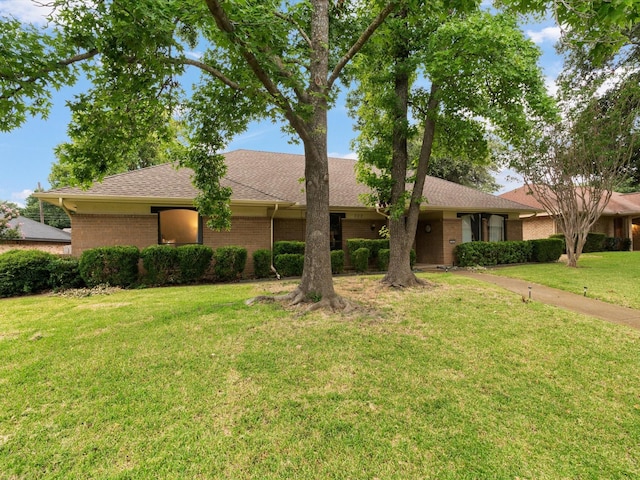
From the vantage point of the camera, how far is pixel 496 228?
53.9ft

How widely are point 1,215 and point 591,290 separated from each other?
27.6 meters

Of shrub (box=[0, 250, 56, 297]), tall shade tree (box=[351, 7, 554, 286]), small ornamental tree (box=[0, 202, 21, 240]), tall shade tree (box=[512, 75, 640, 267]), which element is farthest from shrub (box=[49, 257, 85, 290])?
tall shade tree (box=[512, 75, 640, 267])

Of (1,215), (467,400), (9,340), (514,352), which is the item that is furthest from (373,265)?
(1,215)

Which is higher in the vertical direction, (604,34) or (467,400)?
(604,34)

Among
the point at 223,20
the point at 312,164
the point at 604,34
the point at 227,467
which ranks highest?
→ the point at 223,20

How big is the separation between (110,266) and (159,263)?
1.26 metres

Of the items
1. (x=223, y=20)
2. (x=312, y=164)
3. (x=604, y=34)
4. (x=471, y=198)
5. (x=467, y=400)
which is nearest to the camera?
(x=467, y=400)

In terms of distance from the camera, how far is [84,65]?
498cm

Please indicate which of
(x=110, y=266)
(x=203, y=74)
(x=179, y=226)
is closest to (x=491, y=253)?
(x=203, y=74)

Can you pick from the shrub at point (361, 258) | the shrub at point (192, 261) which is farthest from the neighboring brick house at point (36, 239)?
the shrub at point (361, 258)

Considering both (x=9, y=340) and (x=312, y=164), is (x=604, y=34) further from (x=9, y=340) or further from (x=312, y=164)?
(x=9, y=340)

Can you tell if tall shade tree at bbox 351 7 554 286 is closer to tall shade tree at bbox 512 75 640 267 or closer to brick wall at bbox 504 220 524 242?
tall shade tree at bbox 512 75 640 267

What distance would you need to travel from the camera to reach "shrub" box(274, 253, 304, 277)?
36.6 feet

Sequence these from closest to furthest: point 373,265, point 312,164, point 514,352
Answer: point 514,352, point 312,164, point 373,265
